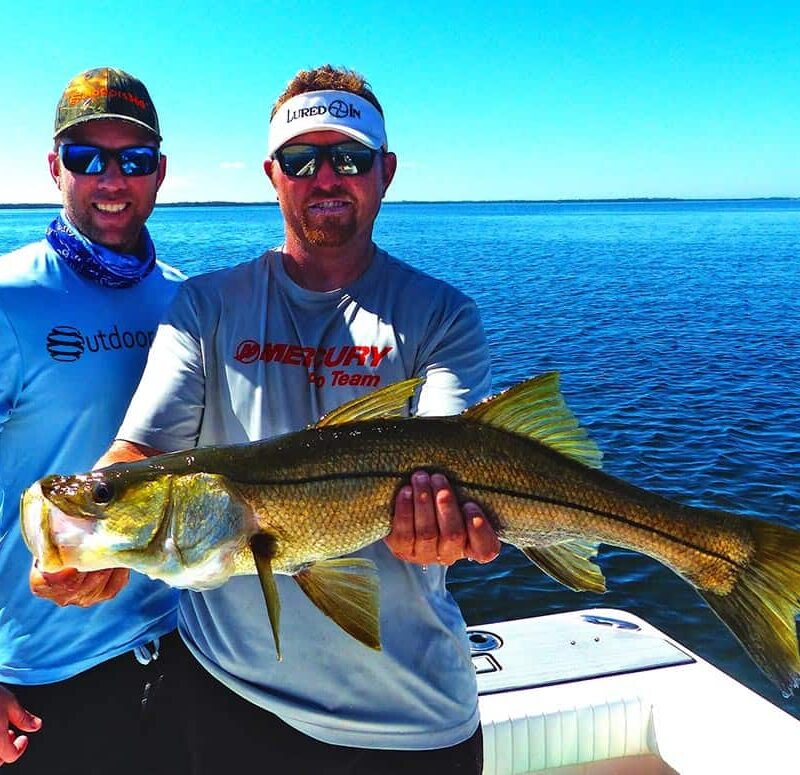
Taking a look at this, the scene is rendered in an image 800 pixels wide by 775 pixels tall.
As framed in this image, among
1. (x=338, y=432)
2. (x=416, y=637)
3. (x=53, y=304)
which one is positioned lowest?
(x=416, y=637)

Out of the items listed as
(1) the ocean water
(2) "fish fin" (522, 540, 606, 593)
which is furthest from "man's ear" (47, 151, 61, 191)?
(1) the ocean water

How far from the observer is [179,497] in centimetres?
254

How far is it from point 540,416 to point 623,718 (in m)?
2.93

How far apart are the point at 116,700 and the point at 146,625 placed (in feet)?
1.12

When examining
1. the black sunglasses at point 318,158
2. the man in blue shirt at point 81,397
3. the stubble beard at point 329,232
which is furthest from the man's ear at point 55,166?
the stubble beard at point 329,232

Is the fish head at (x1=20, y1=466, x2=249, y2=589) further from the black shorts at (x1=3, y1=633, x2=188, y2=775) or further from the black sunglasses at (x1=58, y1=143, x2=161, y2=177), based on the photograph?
the black sunglasses at (x1=58, y1=143, x2=161, y2=177)

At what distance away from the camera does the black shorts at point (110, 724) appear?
337 cm

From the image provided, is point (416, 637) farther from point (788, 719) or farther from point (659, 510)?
point (788, 719)

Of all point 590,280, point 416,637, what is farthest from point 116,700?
point 590,280

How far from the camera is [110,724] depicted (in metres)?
3.44

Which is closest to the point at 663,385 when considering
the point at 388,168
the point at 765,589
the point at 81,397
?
the point at 388,168

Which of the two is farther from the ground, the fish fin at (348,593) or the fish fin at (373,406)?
the fish fin at (373,406)

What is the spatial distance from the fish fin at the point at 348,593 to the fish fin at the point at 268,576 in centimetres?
14

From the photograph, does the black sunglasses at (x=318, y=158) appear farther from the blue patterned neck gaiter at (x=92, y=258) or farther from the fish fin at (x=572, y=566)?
the fish fin at (x=572, y=566)
